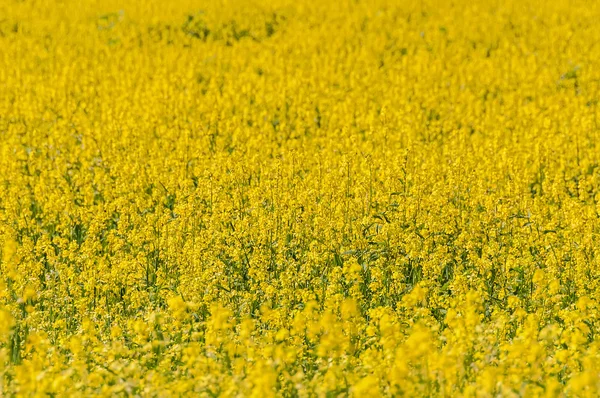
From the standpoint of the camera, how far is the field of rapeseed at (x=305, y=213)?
4.86 meters

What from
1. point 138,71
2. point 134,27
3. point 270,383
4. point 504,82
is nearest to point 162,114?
point 138,71

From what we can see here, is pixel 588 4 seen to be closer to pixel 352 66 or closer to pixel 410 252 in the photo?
pixel 352 66

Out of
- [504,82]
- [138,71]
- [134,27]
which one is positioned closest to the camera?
[504,82]

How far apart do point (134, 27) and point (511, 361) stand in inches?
572

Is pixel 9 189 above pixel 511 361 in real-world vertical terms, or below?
below

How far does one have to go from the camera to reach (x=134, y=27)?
59.2ft

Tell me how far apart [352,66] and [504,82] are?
8.21ft

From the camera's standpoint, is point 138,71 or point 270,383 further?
point 138,71

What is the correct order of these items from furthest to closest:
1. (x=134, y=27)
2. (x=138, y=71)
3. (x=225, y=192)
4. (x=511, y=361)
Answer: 1. (x=134, y=27)
2. (x=138, y=71)
3. (x=225, y=192)
4. (x=511, y=361)

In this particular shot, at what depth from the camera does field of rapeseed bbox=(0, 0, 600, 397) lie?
4863 millimetres

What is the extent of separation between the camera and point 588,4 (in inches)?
750

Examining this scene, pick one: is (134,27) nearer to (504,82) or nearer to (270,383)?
(504,82)

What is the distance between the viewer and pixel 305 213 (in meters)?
7.59

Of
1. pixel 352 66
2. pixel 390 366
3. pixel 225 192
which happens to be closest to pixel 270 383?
pixel 390 366
